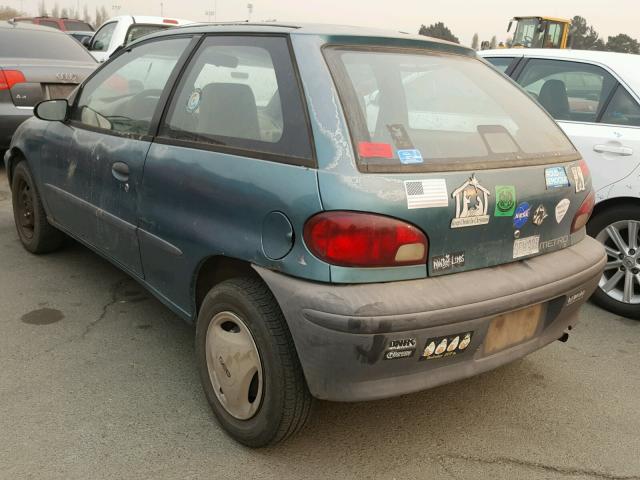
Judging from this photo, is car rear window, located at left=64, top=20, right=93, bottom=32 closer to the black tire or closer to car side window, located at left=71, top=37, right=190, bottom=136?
the black tire

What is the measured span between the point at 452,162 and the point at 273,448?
1.32m

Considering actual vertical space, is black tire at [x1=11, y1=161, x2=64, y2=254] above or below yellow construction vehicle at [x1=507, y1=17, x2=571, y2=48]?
below

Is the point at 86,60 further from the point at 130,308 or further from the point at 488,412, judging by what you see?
the point at 488,412

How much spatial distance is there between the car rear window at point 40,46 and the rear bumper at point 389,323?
5893mm

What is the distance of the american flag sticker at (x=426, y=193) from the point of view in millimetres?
2105

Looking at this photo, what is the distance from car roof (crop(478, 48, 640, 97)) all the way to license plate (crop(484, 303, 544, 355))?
226 cm

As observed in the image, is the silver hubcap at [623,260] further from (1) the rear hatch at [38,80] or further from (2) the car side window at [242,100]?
(1) the rear hatch at [38,80]

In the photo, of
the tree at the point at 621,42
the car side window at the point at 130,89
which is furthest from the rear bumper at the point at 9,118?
the tree at the point at 621,42

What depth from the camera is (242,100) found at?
2.55m

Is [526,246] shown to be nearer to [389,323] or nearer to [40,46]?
[389,323]

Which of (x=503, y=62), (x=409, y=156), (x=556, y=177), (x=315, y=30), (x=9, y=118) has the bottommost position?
(x=9, y=118)

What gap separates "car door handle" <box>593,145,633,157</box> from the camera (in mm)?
3793

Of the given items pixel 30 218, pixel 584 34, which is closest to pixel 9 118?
pixel 30 218

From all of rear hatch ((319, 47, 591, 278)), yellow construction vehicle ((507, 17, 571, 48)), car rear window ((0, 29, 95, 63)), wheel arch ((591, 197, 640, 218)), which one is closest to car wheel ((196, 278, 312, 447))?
rear hatch ((319, 47, 591, 278))
